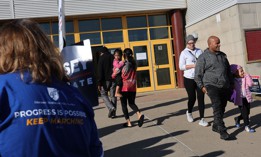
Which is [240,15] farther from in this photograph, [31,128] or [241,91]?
[31,128]

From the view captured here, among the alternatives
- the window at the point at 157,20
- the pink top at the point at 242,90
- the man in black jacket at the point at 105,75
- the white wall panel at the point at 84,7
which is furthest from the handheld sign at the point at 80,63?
the window at the point at 157,20

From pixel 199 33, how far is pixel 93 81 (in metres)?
10.4

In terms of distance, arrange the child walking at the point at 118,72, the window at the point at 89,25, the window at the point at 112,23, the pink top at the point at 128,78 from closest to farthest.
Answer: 1. the pink top at the point at 128,78
2. the child walking at the point at 118,72
3. the window at the point at 89,25
4. the window at the point at 112,23

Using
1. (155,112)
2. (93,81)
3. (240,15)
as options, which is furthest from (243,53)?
(93,81)

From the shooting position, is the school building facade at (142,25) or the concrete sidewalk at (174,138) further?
the school building facade at (142,25)

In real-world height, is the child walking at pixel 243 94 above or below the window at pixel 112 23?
below

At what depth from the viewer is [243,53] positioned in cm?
1121

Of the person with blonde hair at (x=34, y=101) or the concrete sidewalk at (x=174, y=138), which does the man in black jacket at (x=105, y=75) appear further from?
the person with blonde hair at (x=34, y=101)

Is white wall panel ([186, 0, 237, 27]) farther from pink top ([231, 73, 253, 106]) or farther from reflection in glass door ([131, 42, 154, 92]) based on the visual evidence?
pink top ([231, 73, 253, 106])

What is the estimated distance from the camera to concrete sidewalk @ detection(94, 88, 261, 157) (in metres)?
5.24

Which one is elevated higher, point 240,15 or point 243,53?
point 240,15

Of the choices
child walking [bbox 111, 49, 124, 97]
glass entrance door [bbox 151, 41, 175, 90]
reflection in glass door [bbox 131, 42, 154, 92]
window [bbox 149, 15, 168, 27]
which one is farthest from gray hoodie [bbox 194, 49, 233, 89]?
window [bbox 149, 15, 168, 27]

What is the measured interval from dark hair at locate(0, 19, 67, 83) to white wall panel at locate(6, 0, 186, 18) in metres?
12.4

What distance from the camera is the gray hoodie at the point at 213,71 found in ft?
19.0
